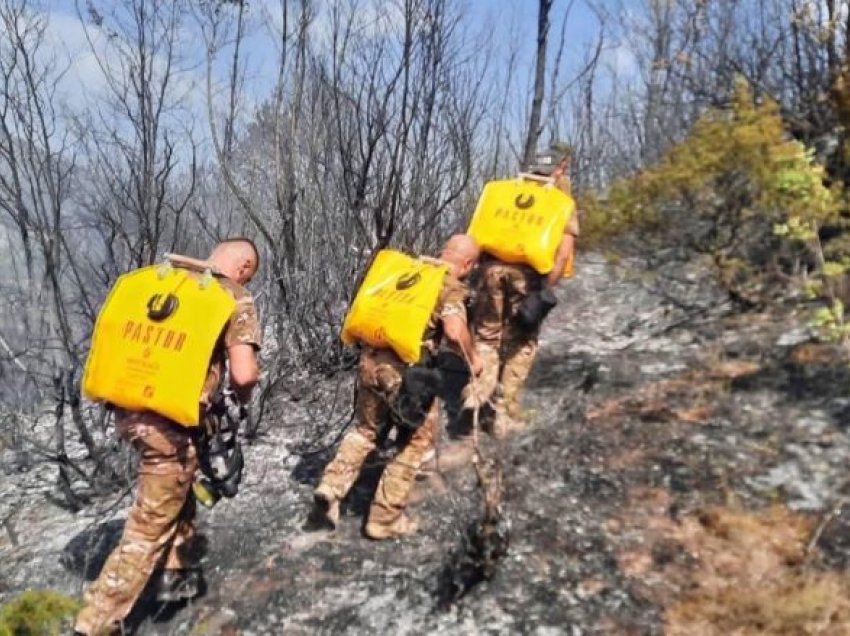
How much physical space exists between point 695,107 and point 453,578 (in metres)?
10.2

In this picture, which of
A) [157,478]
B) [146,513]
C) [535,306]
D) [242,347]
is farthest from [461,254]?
[146,513]

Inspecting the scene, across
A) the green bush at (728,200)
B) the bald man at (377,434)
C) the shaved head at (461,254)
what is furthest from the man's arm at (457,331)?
the green bush at (728,200)

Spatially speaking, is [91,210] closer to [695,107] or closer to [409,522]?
[409,522]

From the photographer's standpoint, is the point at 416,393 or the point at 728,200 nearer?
the point at 416,393

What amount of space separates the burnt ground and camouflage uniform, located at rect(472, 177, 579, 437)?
0.70 feet

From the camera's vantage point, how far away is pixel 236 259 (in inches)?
151

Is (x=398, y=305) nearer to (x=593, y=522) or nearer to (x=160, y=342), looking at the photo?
(x=160, y=342)

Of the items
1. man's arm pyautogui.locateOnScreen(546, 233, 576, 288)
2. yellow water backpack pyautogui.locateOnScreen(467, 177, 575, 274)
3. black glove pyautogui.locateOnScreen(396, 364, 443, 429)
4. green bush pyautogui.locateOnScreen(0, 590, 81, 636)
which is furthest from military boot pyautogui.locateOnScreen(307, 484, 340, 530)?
man's arm pyautogui.locateOnScreen(546, 233, 576, 288)

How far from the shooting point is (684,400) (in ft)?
17.1

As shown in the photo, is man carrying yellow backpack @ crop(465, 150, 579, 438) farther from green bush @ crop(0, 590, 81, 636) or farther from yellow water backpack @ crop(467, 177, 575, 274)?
green bush @ crop(0, 590, 81, 636)

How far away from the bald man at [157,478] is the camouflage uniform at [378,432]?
76cm

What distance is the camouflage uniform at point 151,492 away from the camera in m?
3.51

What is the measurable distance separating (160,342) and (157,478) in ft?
1.92

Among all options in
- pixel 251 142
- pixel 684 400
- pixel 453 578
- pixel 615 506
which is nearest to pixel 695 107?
pixel 251 142
